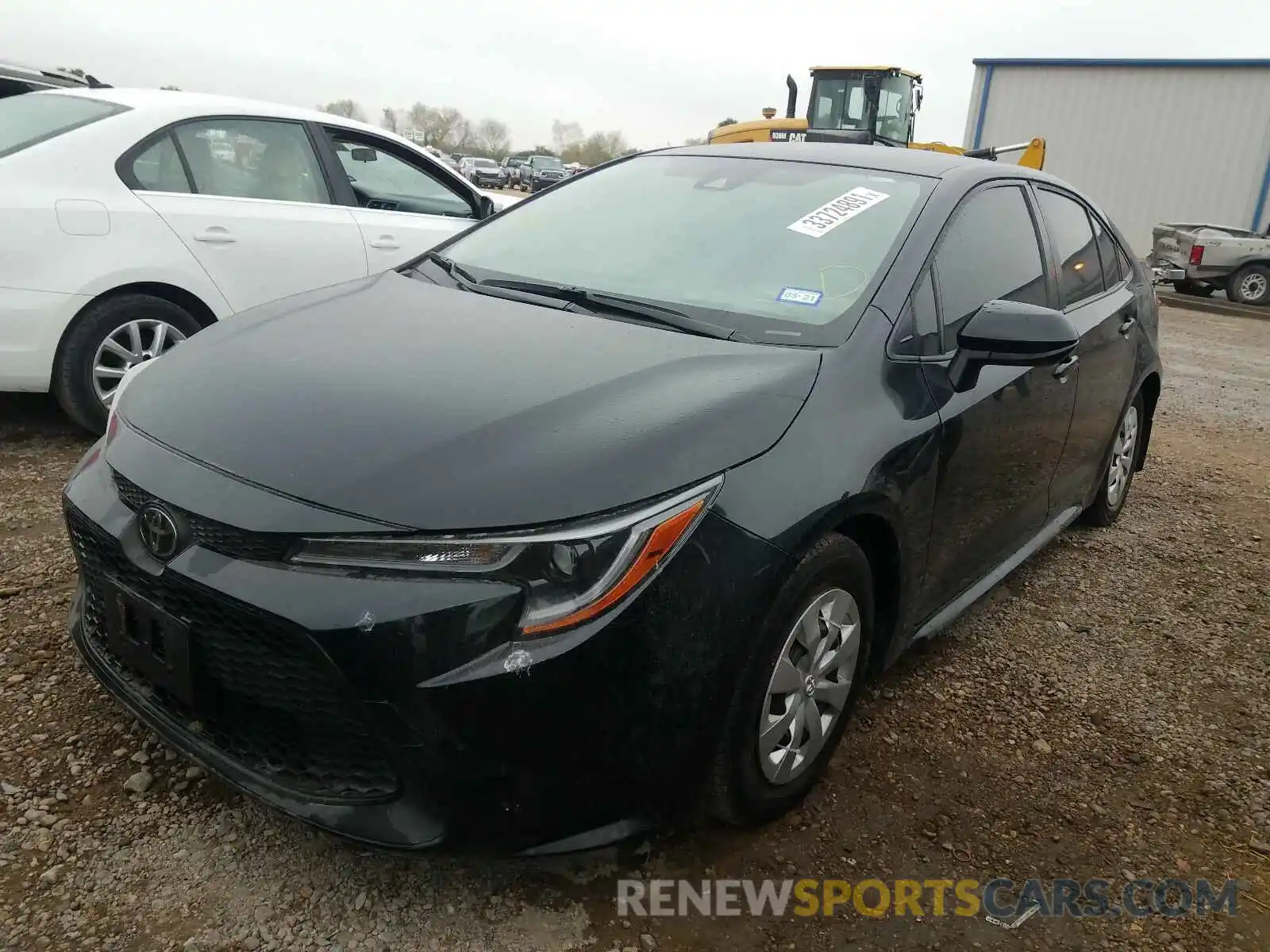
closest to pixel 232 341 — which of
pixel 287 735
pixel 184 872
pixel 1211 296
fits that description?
pixel 287 735

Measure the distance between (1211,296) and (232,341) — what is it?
1788cm

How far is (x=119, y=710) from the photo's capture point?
234 cm

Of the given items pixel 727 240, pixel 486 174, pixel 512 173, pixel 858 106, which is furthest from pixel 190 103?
pixel 512 173

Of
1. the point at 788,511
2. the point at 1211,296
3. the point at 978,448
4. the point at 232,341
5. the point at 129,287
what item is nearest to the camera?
the point at 788,511

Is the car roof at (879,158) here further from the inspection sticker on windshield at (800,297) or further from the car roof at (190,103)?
the car roof at (190,103)

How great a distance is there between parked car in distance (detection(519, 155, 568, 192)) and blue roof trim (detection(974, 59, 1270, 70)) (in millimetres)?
20414

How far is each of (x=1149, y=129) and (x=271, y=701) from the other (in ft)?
79.6

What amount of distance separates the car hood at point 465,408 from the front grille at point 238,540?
0.29ft

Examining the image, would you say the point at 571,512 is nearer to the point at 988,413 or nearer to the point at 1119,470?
the point at 988,413

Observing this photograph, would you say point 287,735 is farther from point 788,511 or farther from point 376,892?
point 788,511

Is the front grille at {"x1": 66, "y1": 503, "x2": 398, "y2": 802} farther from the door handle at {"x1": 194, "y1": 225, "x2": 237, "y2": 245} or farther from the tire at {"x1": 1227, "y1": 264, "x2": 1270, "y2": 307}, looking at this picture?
the tire at {"x1": 1227, "y1": 264, "x2": 1270, "y2": 307}

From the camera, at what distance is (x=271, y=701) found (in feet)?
5.47

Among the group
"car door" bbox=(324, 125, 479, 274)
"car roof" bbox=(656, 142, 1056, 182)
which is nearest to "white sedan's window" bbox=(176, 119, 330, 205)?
"car door" bbox=(324, 125, 479, 274)

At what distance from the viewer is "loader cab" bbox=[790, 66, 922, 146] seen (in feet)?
45.7
